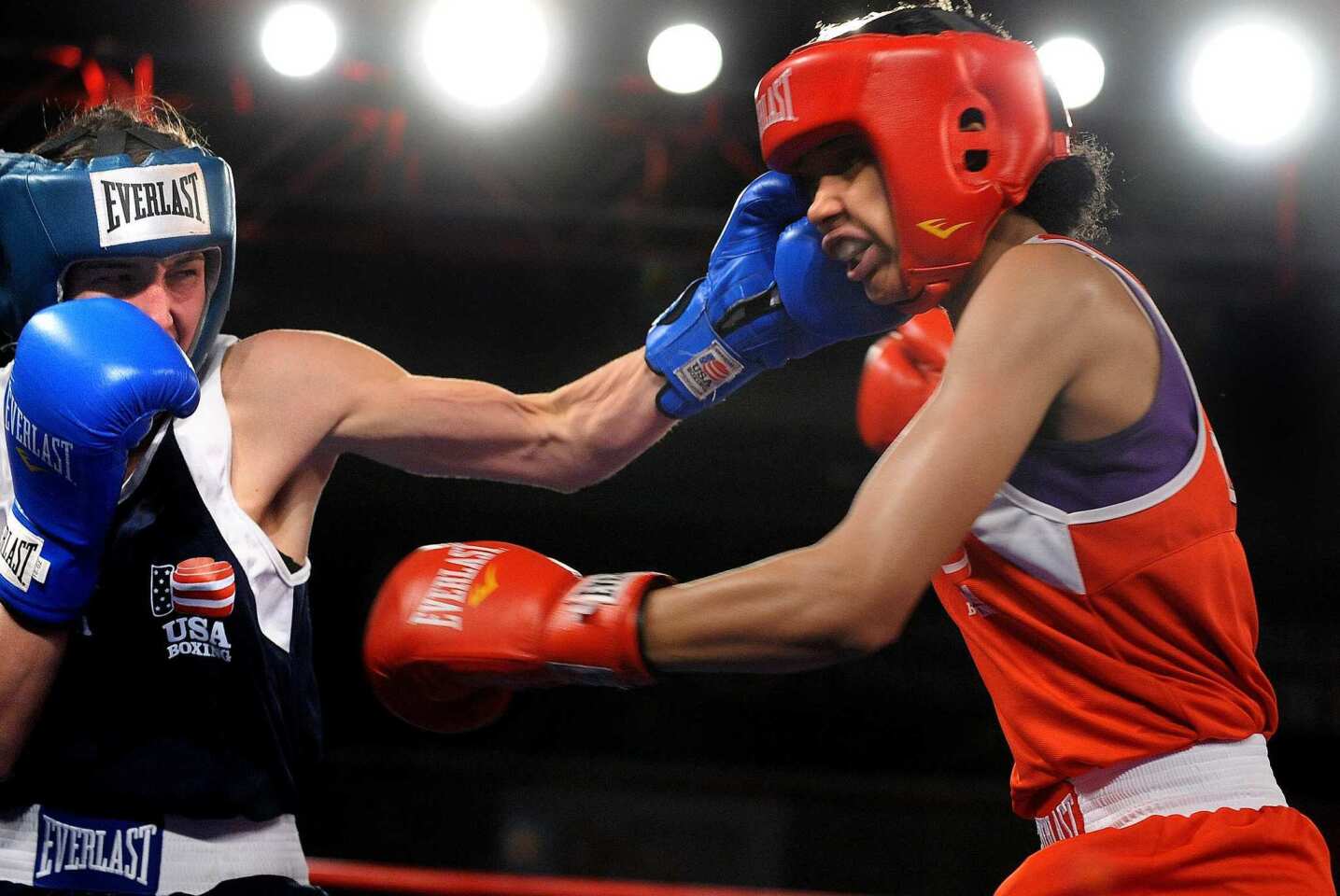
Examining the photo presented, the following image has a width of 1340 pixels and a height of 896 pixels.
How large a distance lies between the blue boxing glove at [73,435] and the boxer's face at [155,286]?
0.73 ft

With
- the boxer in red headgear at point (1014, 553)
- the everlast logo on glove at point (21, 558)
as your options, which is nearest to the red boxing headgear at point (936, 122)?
the boxer in red headgear at point (1014, 553)

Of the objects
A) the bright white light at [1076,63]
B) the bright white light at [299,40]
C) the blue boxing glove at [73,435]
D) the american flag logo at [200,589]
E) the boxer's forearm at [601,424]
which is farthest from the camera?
the bright white light at [299,40]

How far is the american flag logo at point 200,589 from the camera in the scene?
1.53m

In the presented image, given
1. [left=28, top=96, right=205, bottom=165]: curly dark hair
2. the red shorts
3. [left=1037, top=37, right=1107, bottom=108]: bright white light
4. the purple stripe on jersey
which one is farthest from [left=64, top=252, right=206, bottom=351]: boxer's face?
[left=1037, top=37, right=1107, bottom=108]: bright white light

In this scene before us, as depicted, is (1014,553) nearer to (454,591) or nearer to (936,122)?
(936,122)

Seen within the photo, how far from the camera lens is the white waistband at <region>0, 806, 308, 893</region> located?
1.49m

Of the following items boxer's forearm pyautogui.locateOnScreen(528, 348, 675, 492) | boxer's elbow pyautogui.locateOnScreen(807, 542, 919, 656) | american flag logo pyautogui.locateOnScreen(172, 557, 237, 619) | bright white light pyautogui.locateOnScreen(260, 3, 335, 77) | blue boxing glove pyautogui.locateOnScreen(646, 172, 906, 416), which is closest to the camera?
boxer's elbow pyautogui.locateOnScreen(807, 542, 919, 656)

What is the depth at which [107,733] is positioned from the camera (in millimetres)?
1518

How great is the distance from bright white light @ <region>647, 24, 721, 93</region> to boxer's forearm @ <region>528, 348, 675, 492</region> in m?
2.74

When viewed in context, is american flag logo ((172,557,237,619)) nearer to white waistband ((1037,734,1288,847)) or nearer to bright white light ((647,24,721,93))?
white waistband ((1037,734,1288,847))

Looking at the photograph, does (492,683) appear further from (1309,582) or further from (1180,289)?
(1309,582)

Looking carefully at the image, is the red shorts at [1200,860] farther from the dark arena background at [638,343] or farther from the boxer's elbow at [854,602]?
the dark arena background at [638,343]

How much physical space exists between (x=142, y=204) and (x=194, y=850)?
81cm

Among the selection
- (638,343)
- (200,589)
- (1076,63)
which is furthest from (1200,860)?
(638,343)
